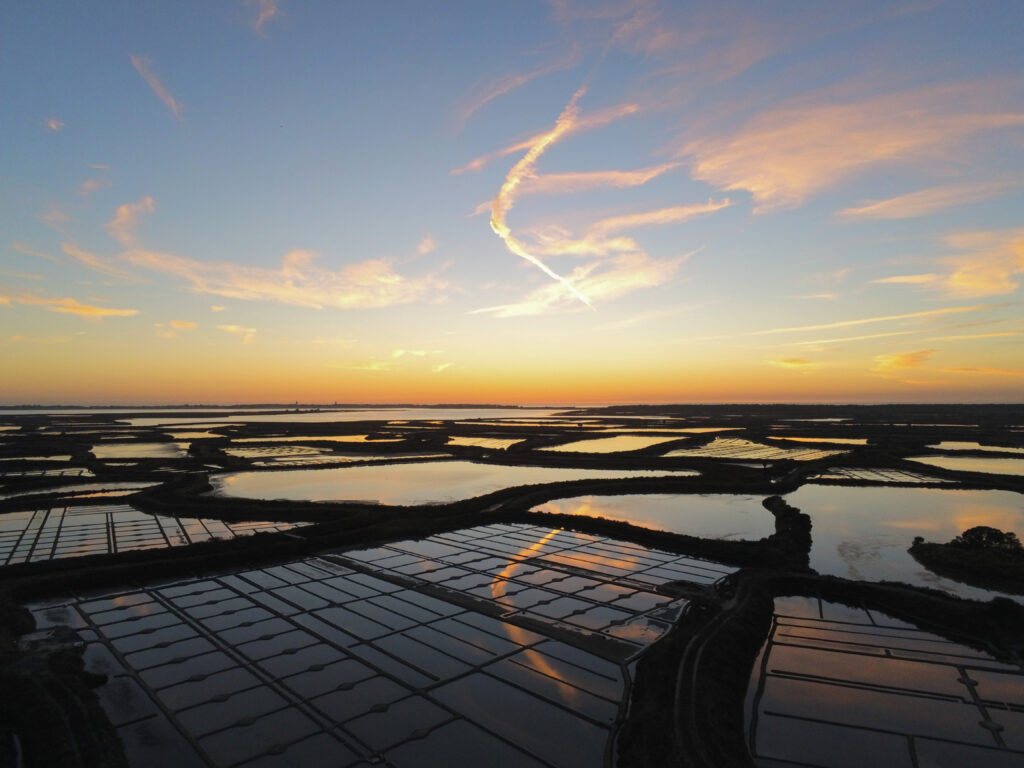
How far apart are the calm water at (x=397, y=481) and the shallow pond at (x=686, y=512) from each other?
4.20 meters

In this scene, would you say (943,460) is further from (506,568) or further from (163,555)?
(163,555)

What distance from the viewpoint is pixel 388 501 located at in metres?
19.3

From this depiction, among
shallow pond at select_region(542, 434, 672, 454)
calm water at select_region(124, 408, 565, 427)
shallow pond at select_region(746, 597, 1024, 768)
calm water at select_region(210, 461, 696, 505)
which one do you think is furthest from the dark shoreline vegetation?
calm water at select_region(124, 408, 565, 427)

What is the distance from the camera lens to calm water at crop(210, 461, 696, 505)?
20.4 metres

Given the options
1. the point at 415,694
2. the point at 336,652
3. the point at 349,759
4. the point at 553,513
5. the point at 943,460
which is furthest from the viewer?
the point at 943,460

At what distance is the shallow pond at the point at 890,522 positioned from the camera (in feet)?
38.3

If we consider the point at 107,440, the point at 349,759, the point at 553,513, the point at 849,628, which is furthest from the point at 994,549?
the point at 107,440

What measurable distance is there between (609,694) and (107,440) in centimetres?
4764

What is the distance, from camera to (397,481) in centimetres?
2428

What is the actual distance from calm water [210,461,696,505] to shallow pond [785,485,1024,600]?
753 cm

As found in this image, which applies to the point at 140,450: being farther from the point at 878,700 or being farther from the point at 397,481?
the point at 878,700

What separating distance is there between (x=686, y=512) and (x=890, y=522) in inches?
221

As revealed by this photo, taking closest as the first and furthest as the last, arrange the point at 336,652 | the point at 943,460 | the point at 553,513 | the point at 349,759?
the point at 349,759 < the point at 336,652 < the point at 553,513 < the point at 943,460

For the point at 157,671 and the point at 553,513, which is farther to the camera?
the point at 553,513
